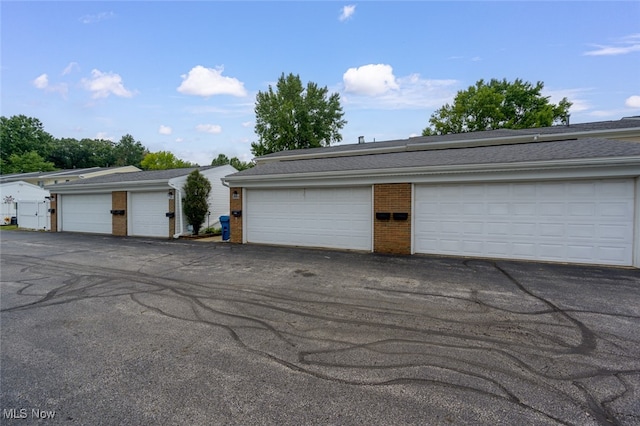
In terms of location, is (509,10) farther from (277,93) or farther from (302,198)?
(277,93)

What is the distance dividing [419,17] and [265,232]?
1111 centimetres

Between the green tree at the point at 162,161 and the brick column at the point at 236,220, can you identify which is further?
the green tree at the point at 162,161

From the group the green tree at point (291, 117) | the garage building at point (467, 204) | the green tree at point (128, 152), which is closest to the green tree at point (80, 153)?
the green tree at point (128, 152)

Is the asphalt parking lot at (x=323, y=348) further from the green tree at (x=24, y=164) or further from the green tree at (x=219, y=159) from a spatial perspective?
the green tree at (x=219, y=159)

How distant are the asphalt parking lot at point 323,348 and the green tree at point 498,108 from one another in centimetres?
2610

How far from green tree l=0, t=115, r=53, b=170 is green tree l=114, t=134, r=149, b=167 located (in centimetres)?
965

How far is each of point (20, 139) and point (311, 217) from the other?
60313mm

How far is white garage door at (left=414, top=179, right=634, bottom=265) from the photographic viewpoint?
680 cm

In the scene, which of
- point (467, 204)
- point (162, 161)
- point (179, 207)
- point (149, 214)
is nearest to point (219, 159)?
point (162, 161)

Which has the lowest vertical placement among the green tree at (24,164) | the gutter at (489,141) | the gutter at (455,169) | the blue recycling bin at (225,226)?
the blue recycling bin at (225,226)

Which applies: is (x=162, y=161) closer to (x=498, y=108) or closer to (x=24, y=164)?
(x=24, y=164)

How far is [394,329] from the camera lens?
143 inches

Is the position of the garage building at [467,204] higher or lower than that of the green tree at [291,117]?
lower

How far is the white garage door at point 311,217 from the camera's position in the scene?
9.32m
